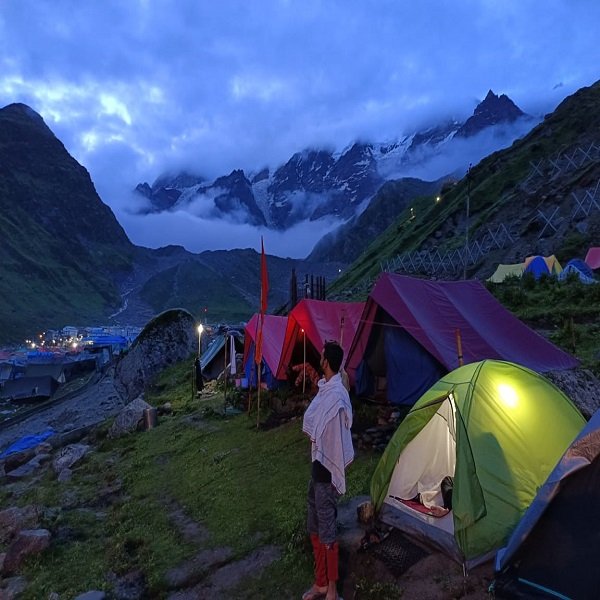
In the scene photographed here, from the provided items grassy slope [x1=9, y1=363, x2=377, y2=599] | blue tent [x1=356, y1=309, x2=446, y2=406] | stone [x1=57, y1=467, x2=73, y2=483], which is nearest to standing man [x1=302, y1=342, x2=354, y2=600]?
grassy slope [x1=9, y1=363, x2=377, y2=599]

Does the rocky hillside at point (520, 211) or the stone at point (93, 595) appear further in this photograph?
the rocky hillside at point (520, 211)

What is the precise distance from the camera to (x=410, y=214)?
9531 cm

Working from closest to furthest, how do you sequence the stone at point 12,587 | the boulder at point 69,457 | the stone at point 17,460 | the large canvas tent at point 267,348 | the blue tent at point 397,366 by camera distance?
the stone at point 12,587, the blue tent at point 397,366, the boulder at point 69,457, the large canvas tent at point 267,348, the stone at point 17,460

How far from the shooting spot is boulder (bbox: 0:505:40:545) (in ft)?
29.8

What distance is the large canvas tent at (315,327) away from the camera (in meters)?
13.7

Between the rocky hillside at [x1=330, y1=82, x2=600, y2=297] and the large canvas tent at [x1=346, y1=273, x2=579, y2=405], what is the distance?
2199 centimetres

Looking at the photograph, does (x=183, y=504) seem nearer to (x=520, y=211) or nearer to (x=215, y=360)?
(x=215, y=360)

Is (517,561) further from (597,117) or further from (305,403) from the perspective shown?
(597,117)

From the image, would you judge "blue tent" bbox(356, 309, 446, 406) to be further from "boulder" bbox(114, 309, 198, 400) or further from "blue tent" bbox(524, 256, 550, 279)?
"boulder" bbox(114, 309, 198, 400)

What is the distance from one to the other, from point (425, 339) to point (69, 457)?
38.8 ft

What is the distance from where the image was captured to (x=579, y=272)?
24078 mm

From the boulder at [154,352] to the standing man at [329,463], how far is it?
1065 inches

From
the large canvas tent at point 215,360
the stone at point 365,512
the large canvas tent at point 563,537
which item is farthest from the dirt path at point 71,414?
the large canvas tent at point 563,537

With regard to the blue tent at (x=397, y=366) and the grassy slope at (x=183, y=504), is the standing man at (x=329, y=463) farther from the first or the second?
the blue tent at (x=397, y=366)
